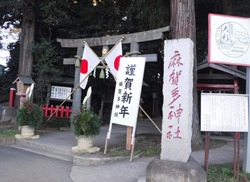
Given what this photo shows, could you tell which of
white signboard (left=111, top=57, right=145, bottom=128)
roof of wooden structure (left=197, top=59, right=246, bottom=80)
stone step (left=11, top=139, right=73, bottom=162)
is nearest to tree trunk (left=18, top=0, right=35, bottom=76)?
stone step (left=11, top=139, right=73, bottom=162)

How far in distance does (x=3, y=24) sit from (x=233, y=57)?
45.2ft

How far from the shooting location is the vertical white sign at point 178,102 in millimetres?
5750

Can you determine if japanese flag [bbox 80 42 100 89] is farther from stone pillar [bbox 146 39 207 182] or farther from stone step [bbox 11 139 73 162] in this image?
stone pillar [bbox 146 39 207 182]

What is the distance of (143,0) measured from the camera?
1338cm

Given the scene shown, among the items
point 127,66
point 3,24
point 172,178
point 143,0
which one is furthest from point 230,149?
point 3,24

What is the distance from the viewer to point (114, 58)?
35.1ft

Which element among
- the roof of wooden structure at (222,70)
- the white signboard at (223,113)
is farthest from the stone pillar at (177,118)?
the roof of wooden structure at (222,70)

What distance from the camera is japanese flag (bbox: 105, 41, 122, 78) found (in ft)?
34.8

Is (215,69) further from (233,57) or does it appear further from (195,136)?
(233,57)

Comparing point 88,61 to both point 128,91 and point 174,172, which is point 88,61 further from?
point 174,172

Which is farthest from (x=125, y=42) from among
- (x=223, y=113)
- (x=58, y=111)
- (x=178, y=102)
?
(x=58, y=111)

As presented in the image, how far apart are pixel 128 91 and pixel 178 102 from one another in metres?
2.61

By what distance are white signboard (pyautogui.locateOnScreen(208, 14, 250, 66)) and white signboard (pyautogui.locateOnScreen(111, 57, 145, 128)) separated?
2.46 m

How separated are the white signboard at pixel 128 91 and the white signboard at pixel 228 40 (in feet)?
8.07
